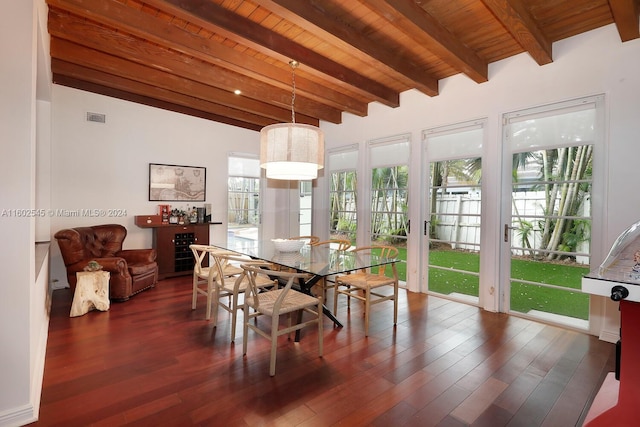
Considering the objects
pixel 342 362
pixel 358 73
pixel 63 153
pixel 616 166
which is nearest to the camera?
pixel 342 362

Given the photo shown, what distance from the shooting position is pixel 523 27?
8.66ft

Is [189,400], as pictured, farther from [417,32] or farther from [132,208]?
[132,208]

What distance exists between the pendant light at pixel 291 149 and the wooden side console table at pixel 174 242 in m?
2.54

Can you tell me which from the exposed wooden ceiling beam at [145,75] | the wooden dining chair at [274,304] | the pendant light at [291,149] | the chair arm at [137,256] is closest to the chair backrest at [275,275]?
the wooden dining chair at [274,304]

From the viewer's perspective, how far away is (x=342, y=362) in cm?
244

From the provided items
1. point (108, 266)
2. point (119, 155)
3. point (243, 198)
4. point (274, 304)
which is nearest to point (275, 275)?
point (274, 304)

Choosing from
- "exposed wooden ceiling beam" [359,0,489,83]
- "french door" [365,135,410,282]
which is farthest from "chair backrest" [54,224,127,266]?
"exposed wooden ceiling beam" [359,0,489,83]

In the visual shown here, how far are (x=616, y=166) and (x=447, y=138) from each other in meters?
1.76

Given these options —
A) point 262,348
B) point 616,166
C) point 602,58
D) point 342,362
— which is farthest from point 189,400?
point 602,58

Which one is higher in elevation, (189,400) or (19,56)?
(19,56)

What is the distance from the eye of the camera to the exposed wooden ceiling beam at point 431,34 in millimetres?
2400

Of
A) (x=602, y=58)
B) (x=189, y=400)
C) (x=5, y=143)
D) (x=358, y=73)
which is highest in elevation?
(x=358, y=73)

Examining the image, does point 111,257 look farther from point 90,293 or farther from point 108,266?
point 90,293

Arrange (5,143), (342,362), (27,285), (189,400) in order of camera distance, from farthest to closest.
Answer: (342,362)
(189,400)
(27,285)
(5,143)
